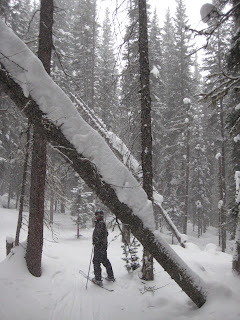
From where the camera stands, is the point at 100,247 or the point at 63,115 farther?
the point at 100,247

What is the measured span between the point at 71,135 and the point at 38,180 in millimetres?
2977

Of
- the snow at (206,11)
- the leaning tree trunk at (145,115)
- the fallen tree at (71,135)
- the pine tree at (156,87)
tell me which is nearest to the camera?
the fallen tree at (71,135)

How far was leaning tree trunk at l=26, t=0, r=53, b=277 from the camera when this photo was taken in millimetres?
6238

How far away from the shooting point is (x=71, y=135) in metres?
3.90

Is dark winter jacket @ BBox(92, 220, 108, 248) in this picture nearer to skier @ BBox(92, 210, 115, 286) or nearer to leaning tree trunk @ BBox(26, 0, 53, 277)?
skier @ BBox(92, 210, 115, 286)

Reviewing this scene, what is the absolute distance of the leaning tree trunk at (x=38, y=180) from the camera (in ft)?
20.5

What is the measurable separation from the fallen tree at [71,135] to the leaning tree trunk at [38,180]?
2.54 m

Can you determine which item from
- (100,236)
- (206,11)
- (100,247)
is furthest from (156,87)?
(100,247)

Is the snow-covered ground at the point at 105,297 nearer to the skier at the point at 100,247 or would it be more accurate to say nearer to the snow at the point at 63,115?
the skier at the point at 100,247

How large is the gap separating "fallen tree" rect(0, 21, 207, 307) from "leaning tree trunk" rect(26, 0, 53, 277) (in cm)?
254

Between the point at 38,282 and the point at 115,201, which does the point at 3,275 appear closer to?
the point at 38,282

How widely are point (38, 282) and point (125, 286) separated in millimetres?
2335

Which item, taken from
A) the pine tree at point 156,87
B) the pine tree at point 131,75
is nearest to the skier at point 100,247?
the pine tree at point 131,75

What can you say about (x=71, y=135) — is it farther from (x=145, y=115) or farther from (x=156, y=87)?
(x=156, y=87)
